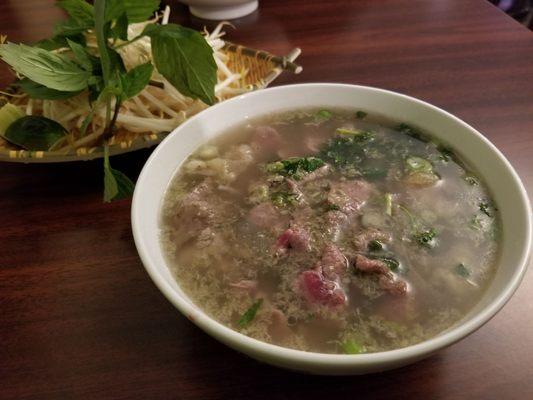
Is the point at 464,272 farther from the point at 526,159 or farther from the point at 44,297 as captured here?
the point at 44,297

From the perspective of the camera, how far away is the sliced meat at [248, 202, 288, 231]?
56.0 inches

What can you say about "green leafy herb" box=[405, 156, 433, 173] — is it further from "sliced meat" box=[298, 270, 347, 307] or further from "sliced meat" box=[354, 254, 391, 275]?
"sliced meat" box=[298, 270, 347, 307]

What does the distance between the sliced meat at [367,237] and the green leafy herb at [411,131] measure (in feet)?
1.63

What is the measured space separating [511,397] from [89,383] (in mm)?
1042

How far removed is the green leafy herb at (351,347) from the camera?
1.08 meters

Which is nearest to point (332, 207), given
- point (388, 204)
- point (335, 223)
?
point (335, 223)

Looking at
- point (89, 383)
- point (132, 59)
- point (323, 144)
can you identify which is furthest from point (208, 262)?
point (132, 59)

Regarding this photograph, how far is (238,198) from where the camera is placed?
1.54 meters

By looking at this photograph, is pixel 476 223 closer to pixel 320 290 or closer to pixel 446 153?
pixel 446 153

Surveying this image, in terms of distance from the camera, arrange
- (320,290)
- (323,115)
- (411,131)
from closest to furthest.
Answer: (320,290) → (411,131) → (323,115)

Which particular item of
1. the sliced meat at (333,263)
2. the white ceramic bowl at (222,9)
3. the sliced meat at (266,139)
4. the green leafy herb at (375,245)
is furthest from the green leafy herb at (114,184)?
the white ceramic bowl at (222,9)

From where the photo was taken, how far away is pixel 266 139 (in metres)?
1.76

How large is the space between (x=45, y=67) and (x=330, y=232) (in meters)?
1.18

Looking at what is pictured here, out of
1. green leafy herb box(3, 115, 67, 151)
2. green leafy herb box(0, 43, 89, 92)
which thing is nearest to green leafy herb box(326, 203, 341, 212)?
green leafy herb box(0, 43, 89, 92)
